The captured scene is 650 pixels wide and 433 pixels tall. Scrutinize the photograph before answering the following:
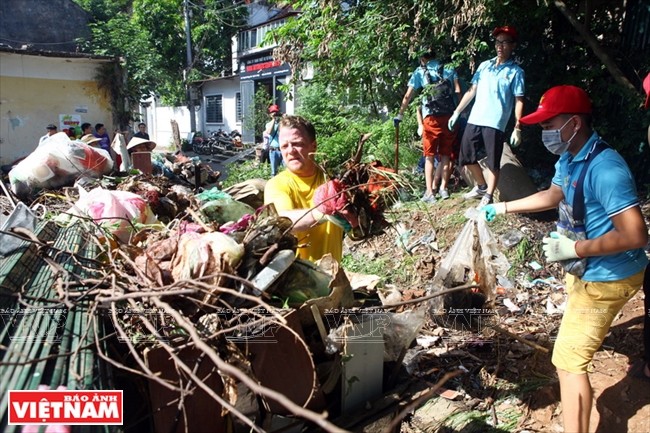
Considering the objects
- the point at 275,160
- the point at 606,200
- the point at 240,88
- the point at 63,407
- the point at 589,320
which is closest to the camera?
the point at 63,407

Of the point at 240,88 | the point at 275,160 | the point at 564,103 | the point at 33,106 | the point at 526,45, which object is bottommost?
the point at 275,160

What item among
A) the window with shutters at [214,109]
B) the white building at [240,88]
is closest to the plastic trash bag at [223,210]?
the white building at [240,88]

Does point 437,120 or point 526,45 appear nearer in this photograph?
point 437,120

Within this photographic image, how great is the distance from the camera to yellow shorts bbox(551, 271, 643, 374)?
205 centimetres

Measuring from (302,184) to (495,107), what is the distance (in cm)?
314

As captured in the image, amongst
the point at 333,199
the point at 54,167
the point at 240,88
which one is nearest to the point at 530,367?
the point at 333,199

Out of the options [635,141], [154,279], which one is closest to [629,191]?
[154,279]

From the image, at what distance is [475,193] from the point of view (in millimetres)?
5363

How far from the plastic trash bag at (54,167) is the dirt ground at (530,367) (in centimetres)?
379

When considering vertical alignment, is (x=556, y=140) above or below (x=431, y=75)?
below

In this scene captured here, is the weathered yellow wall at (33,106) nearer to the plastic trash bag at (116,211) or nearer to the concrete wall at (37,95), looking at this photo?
the concrete wall at (37,95)

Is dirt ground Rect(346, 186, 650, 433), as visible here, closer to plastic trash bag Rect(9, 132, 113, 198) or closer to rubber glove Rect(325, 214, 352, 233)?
rubber glove Rect(325, 214, 352, 233)

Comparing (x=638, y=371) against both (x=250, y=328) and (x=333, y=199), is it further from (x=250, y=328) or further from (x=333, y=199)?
(x=250, y=328)

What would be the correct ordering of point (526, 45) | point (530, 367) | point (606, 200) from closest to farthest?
point (606, 200) → point (530, 367) → point (526, 45)
